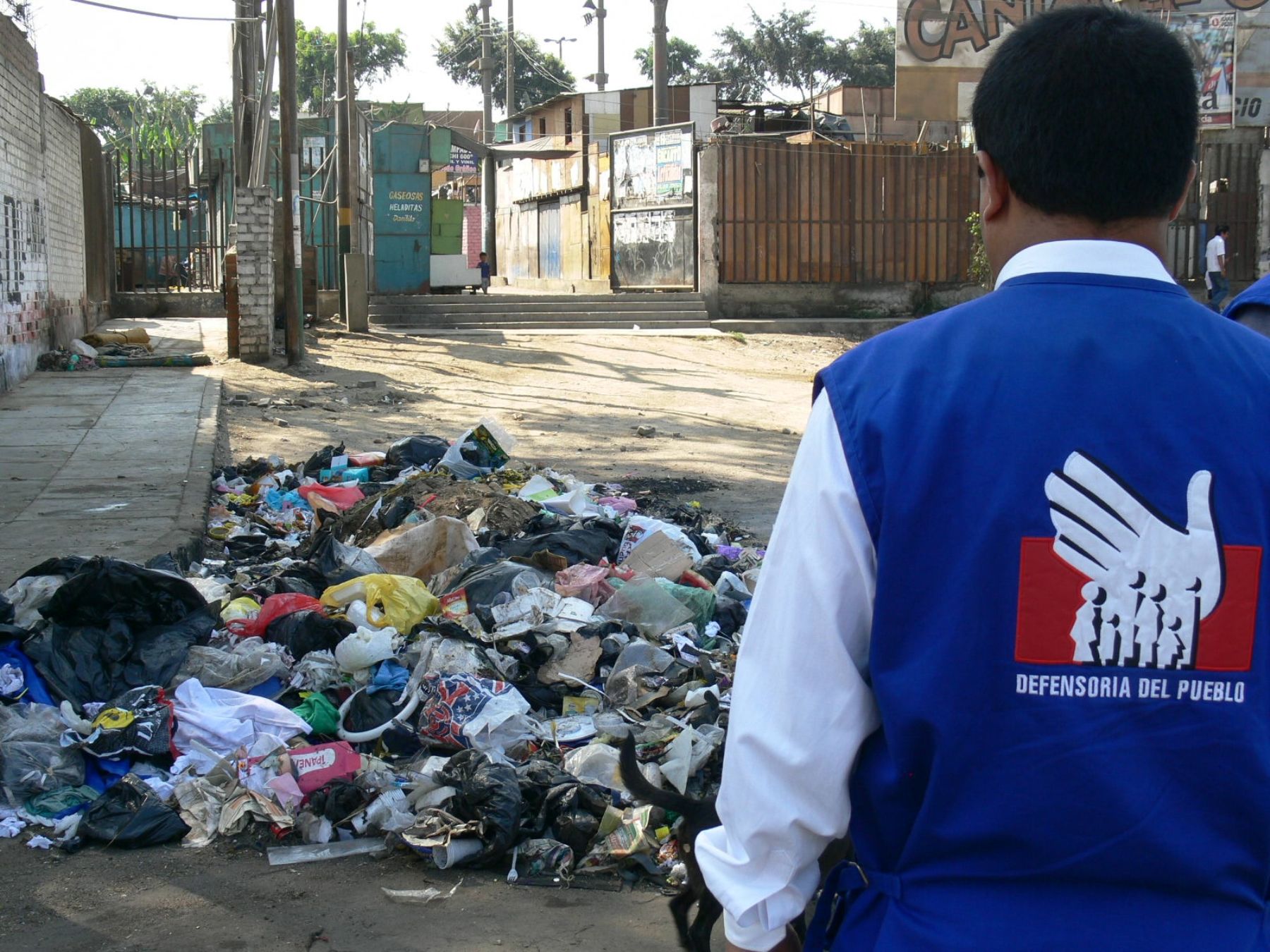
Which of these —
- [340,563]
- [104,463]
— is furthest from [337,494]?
[104,463]

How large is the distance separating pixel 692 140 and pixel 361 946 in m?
21.7

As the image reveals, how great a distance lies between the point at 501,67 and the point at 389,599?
2780 inches

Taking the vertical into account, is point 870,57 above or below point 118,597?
above

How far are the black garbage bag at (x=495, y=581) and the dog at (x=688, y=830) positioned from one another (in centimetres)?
334

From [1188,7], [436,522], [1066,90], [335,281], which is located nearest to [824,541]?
[1066,90]

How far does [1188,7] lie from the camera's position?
24578 millimetres

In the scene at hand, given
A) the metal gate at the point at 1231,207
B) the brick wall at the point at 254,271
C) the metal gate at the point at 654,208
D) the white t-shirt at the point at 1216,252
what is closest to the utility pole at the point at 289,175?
the brick wall at the point at 254,271

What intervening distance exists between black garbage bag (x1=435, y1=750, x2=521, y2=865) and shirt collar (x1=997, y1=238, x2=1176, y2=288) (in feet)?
9.45

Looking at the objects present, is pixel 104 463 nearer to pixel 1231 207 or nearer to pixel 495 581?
pixel 495 581

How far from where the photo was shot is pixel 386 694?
4.74m

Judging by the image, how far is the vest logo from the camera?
1.15m

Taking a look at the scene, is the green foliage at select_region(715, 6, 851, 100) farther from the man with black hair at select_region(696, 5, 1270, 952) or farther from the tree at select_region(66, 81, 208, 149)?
the man with black hair at select_region(696, 5, 1270, 952)

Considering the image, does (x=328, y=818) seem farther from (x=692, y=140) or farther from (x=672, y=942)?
(x=692, y=140)

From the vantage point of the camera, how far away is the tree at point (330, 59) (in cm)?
6794
